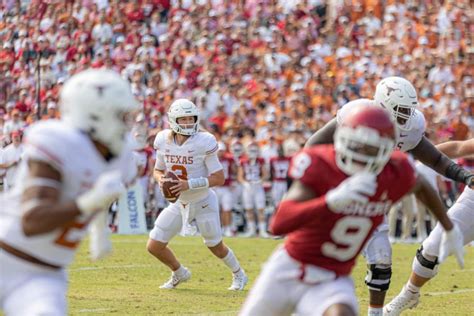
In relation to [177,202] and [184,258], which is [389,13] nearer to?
[184,258]

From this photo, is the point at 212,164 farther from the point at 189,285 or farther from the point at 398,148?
the point at 398,148

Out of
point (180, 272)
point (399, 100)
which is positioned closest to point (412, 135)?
point (399, 100)

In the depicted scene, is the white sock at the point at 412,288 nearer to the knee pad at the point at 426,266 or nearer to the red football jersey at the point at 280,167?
the knee pad at the point at 426,266

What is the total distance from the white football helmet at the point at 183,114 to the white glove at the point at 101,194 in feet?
17.3

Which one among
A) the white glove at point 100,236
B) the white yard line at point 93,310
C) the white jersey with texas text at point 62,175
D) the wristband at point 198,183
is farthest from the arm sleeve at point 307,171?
the wristband at point 198,183

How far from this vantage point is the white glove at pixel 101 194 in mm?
3871

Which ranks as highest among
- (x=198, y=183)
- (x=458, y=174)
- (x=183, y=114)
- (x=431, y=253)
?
(x=458, y=174)

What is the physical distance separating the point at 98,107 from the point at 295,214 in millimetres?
964

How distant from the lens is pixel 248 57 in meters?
18.0

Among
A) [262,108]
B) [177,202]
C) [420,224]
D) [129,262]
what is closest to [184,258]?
[129,262]

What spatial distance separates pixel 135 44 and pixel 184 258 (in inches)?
326

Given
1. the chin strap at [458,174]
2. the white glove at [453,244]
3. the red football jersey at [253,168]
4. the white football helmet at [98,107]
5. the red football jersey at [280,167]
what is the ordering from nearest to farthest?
the white football helmet at [98,107] → the white glove at [453,244] → the chin strap at [458,174] → the red football jersey at [280,167] → the red football jersey at [253,168]

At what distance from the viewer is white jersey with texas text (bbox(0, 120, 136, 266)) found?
158 inches

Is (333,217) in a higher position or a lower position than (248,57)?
higher
